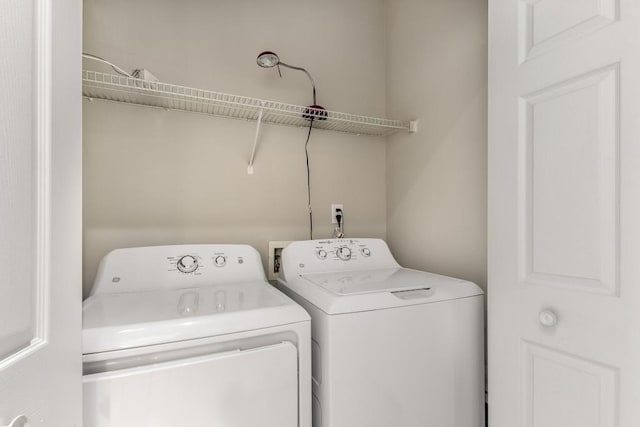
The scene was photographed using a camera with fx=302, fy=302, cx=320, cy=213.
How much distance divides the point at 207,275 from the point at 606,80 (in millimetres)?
1380

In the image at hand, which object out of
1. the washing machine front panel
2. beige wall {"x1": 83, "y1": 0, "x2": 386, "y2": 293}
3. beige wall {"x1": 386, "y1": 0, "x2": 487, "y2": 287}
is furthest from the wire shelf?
the washing machine front panel

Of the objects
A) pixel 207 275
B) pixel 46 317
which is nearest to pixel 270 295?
pixel 207 275

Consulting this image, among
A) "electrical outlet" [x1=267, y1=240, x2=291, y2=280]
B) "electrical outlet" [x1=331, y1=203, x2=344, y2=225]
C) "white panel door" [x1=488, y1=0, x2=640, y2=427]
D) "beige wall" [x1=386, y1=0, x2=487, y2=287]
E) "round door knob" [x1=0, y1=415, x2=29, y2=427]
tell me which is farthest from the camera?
"electrical outlet" [x1=331, y1=203, x2=344, y2=225]

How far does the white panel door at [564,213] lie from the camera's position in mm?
695

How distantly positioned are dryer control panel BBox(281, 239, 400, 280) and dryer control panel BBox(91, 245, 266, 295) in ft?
0.49

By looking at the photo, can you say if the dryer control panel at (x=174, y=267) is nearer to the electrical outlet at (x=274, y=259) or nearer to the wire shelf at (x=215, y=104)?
the electrical outlet at (x=274, y=259)

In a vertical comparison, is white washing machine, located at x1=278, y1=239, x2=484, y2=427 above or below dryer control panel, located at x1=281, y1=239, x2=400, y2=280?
below

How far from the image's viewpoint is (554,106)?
32.9 inches

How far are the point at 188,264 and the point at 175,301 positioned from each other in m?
0.26

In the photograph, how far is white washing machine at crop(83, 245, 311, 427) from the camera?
0.72 m

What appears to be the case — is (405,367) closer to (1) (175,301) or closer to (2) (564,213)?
(2) (564,213)

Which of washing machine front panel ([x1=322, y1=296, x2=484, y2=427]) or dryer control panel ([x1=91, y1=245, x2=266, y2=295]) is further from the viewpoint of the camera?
dryer control panel ([x1=91, y1=245, x2=266, y2=295])

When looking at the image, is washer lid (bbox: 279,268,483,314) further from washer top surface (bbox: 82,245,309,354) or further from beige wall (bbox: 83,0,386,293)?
beige wall (bbox: 83,0,386,293)

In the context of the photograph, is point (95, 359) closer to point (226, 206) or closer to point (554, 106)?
point (226, 206)
